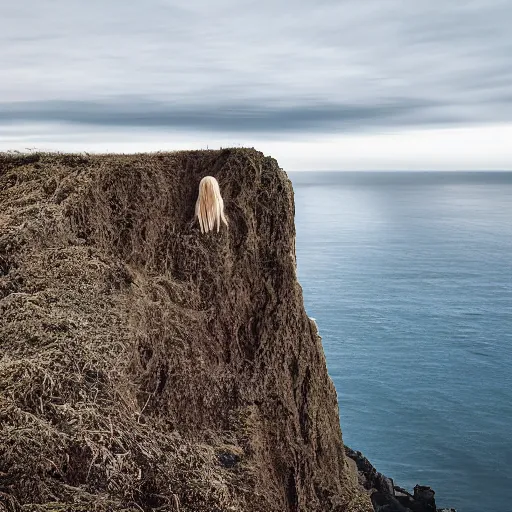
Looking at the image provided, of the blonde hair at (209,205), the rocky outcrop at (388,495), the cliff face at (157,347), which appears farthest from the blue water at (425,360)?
the blonde hair at (209,205)

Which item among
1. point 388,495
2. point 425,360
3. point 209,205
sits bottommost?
point 425,360

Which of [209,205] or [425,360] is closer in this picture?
[209,205]

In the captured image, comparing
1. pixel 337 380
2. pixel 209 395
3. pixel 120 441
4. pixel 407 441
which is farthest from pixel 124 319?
pixel 337 380

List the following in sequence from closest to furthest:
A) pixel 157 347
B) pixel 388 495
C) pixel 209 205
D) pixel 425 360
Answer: pixel 157 347 → pixel 209 205 → pixel 388 495 → pixel 425 360

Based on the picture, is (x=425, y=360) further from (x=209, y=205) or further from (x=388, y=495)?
(x=209, y=205)

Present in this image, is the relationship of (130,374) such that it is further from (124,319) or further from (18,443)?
(18,443)

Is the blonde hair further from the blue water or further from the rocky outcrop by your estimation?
the blue water

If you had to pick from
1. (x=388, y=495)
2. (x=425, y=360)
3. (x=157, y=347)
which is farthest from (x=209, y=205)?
(x=425, y=360)
